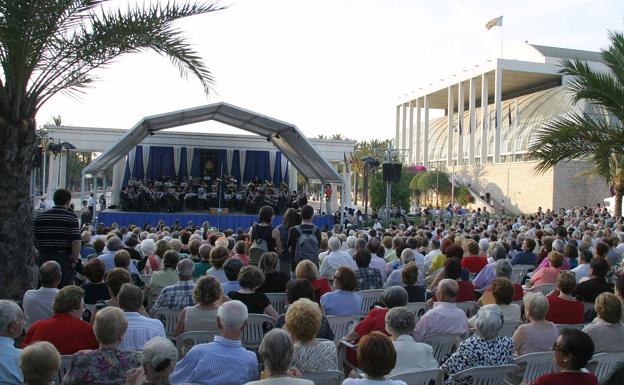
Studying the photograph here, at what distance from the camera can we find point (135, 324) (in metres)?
4.14

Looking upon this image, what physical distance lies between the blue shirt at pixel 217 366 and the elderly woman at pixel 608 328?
2.64 metres

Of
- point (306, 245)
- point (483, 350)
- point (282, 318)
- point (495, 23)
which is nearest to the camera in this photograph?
point (483, 350)

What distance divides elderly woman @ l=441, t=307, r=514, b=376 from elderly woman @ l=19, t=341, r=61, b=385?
7.91 ft

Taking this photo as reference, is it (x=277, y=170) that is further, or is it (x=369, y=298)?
(x=277, y=170)

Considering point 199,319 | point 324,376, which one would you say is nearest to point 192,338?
point 199,319

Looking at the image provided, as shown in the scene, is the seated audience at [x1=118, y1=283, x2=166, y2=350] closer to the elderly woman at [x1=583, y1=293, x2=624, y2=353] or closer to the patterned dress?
the patterned dress

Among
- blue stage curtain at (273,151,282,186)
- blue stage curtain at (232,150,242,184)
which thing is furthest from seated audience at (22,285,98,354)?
blue stage curtain at (273,151,282,186)

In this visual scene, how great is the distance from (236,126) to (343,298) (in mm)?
18635

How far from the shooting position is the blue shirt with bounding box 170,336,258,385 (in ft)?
11.7

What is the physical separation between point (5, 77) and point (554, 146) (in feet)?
28.9

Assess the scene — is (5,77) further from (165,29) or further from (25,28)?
(165,29)

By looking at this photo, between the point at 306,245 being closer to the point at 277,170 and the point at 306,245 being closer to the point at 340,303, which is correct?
the point at 340,303

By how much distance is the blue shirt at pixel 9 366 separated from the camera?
336 centimetres

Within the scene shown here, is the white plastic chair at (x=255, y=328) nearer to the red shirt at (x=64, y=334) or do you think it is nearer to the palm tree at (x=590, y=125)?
the red shirt at (x=64, y=334)
